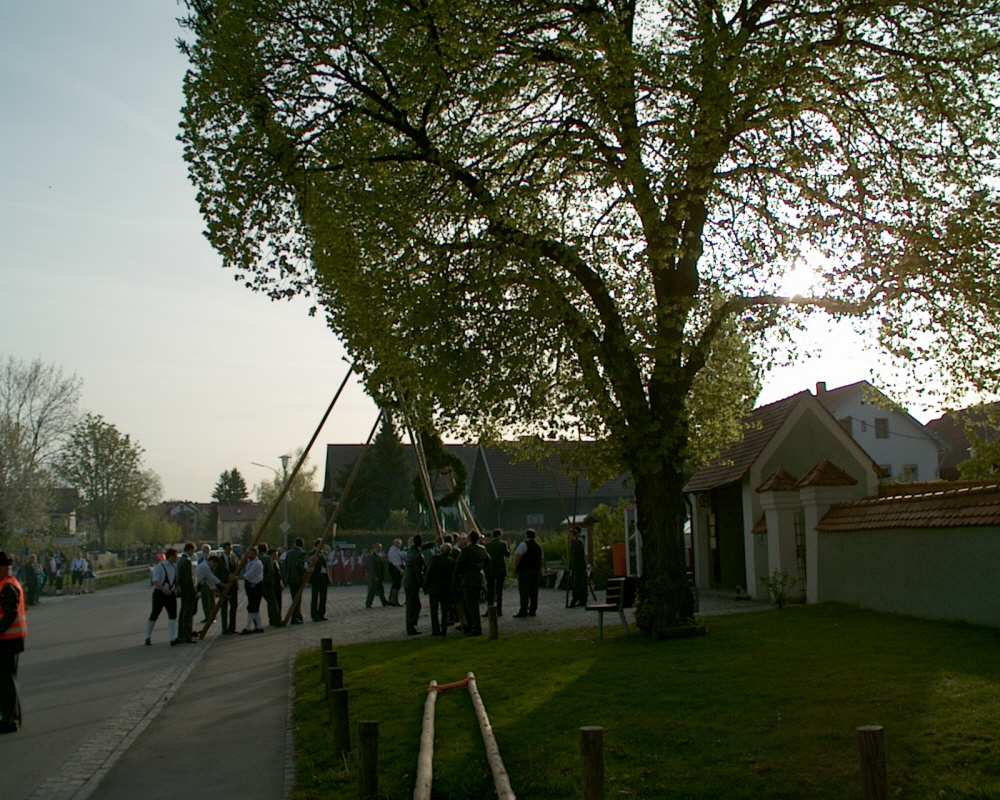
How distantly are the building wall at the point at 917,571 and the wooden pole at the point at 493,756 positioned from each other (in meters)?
7.21

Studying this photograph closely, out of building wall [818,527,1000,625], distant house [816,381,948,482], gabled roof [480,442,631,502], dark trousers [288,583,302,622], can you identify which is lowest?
dark trousers [288,583,302,622]

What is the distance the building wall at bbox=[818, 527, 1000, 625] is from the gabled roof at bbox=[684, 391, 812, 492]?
5.01 meters

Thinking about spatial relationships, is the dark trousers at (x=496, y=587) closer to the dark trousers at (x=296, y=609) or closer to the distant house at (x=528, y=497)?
the dark trousers at (x=296, y=609)

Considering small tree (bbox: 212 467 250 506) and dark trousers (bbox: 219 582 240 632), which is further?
small tree (bbox: 212 467 250 506)

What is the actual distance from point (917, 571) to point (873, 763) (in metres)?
10.9

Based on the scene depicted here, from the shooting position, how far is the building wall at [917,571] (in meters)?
12.9

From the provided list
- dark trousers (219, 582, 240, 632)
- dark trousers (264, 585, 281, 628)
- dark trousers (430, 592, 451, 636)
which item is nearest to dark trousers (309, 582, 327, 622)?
dark trousers (264, 585, 281, 628)

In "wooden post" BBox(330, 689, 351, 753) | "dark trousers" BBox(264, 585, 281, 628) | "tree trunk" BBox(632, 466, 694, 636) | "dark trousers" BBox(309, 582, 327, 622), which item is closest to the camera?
"wooden post" BBox(330, 689, 351, 753)

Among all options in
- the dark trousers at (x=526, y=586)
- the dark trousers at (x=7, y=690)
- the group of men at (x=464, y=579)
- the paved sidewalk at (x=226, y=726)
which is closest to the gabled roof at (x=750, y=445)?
the paved sidewalk at (x=226, y=726)

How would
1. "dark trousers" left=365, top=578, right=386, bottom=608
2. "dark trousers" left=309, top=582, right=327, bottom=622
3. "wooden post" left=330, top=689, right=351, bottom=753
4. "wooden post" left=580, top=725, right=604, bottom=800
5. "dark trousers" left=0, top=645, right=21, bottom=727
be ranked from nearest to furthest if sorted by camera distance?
"wooden post" left=580, top=725, right=604, bottom=800 → "wooden post" left=330, top=689, right=351, bottom=753 → "dark trousers" left=0, top=645, right=21, bottom=727 → "dark trousers" left=309, top=582, right=327, bottom=622 → "dark trousers" left=365, top=578, right=386, bottom=608

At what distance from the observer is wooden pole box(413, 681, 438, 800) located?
21.0ft

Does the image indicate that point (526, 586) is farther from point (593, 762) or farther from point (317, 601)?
point (593, 762)

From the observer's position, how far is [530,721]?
8836 mm

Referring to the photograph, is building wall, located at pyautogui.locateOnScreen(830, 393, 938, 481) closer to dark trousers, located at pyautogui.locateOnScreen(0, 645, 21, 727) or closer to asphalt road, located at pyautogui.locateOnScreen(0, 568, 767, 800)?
asphalt road, located at pyautogui.locateOnScreen(0, 568, 767, 800)
